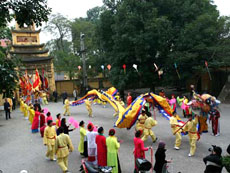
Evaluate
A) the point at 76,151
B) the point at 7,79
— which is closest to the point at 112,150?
the point at 76,151

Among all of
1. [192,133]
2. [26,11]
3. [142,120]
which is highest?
[26,11]

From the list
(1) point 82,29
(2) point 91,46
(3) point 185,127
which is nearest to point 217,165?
(3) point 185,127

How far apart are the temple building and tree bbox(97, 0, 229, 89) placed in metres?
10.7

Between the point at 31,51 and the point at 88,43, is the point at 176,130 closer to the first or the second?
the point at 31,51

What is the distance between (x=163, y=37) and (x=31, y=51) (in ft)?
58.1

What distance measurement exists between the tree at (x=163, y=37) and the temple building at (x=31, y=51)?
1067cm

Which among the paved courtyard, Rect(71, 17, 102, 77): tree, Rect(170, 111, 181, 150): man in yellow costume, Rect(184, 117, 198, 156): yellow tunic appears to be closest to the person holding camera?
the paved courtyard

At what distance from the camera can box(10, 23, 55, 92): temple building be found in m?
27.8

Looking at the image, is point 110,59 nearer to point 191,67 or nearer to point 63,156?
point 191,67

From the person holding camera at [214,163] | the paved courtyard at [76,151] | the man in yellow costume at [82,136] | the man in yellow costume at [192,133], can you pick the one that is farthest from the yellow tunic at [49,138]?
the person holding camera at [214,163]

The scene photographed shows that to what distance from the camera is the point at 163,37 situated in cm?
1775

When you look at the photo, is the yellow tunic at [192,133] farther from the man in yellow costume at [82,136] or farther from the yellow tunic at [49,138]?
the yellow tunic at [49,138]

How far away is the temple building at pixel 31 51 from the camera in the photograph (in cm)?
2778

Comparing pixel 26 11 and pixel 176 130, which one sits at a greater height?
pixel 26 11
